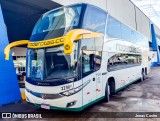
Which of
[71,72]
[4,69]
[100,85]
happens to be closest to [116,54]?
[100,85]

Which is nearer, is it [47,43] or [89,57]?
[47,43]

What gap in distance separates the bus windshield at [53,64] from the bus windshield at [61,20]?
773 millimetres

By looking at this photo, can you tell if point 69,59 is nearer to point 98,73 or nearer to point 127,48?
point 98,73

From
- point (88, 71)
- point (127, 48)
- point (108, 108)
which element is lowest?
point (108, 108)

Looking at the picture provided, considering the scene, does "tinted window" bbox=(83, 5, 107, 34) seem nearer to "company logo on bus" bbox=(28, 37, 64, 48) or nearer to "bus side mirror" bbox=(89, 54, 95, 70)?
"bus side mirror" bbox=(89, 54, 95, 70)

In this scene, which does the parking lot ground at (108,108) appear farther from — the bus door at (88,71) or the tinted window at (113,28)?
the tinted window at (113,28)

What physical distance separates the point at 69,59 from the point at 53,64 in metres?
0.54

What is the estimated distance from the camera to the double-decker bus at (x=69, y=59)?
211 inches

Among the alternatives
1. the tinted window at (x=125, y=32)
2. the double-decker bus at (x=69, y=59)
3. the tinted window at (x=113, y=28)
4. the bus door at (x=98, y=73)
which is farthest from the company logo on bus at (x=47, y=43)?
the tinted window at (x=125, y=32)

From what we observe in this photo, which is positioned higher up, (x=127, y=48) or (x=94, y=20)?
(x=94, y=20)

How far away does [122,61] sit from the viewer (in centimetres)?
926

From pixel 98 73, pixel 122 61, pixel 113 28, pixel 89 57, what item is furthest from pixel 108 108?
A: pixel 113 28

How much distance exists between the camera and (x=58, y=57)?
5.61 metres

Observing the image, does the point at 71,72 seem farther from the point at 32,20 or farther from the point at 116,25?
the point at 32,20
